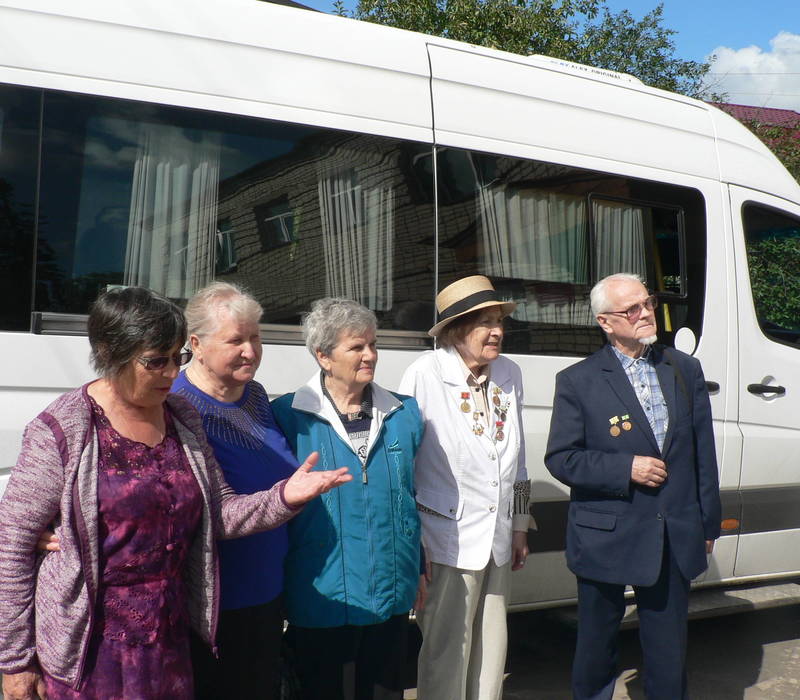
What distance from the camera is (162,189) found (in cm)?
316

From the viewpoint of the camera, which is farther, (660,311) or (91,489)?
(660,311)

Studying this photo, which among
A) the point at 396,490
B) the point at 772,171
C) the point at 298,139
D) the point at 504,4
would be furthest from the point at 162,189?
the point at 504,4

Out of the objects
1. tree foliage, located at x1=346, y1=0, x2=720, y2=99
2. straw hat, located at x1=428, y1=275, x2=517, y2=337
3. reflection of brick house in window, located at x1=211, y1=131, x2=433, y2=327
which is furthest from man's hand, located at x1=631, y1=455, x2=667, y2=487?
tree foliage, located at x1=346, y1=0, x2=720, y2=99

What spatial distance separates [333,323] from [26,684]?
1257mm

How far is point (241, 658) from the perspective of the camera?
2475mm

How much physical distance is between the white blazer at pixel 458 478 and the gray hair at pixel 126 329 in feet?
3.89

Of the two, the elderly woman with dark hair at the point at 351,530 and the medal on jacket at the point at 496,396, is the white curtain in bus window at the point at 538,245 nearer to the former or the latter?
the medal on jacket at the point at 496,396

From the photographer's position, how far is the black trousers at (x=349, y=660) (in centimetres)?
262

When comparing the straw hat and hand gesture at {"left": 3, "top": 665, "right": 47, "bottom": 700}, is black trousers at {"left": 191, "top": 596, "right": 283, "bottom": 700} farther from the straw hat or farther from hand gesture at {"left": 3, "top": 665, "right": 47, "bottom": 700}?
the straw hat

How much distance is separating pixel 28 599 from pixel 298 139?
1.97 m

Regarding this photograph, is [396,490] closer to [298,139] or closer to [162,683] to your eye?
[162,683]

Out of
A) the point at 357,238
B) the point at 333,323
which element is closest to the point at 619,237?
the point at 357,238

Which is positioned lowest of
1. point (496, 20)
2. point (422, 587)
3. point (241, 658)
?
point (241, 658)

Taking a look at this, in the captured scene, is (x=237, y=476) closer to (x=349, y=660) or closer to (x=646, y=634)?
(x=349, y=660)
